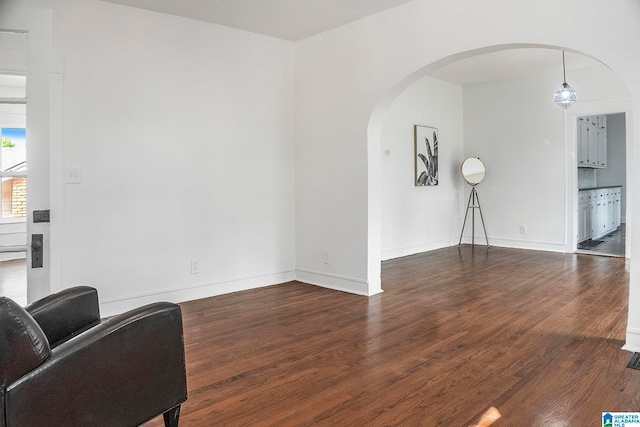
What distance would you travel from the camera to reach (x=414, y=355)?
2.90 m

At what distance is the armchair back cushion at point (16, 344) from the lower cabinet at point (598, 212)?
24.7 ft

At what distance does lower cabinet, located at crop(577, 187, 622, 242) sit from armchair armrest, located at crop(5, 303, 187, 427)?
23.1 feet

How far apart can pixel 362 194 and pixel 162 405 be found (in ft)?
9.97

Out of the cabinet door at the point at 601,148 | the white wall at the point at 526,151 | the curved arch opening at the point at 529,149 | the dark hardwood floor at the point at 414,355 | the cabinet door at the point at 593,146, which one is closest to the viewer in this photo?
the dark hardwood floor at the point at 414,355

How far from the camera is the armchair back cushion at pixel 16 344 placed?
1387 mm

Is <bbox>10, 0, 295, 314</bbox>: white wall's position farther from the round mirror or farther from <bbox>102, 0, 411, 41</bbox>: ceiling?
the round mirror

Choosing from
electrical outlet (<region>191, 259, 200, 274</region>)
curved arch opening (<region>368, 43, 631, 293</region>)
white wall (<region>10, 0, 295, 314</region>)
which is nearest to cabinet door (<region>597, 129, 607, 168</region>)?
curved arch opening (<region>368, 43, 631, 293</region>)

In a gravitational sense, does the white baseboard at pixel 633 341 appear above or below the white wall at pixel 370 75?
below

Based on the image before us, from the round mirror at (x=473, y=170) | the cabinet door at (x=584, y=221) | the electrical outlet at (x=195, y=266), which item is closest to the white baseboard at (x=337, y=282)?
the electrical outlet at (x=195, y=266)

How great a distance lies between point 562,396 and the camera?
7.56ft

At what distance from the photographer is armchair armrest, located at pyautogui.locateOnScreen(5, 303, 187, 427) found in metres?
1.46

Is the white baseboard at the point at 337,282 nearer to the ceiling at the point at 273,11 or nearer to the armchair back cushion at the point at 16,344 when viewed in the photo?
the ceiling at the point at 273,11

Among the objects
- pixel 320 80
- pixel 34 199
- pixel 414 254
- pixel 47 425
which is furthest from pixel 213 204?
pixel 414 254

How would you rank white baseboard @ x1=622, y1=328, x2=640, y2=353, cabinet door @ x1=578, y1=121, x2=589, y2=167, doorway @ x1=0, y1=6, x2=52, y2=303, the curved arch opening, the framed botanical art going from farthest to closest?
cabinet door @ x1=578, y1=121, x2=589, y2=167 → the framed botanical art → the curved arch opening → white baseboard @ x1=622, y1=328, x2=640, y2=353 → doorway @ x1=0, y1=6, x2=52, y2=303
